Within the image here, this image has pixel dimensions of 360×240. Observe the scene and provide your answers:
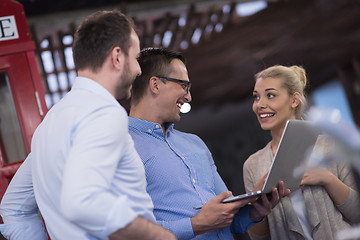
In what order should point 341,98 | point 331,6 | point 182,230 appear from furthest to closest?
point 341,98 → point 331,6 → point 182,230

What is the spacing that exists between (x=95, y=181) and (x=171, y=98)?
1012mm

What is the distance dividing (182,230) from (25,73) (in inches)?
53.5

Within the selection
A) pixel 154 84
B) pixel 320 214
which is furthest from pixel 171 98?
pixel 320 214

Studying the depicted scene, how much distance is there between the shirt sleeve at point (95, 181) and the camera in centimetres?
117

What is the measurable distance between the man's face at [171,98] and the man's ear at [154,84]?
16 millimetres

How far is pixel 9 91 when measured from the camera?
2.62 meters

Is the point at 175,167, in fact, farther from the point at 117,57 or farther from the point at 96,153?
the point at 96,153

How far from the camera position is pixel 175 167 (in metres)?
1.96

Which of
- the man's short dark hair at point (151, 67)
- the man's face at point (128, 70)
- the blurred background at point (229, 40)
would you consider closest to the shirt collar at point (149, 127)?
the man's short dark hair at point (151, 67)

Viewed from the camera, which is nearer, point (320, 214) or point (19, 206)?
point (19, 206)

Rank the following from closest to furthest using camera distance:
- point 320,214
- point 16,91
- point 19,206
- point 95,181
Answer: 1. point 95,181
2. point 19,206
3. point 320,214
4. point 16,91

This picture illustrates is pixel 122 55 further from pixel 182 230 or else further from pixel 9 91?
pixel 9 91

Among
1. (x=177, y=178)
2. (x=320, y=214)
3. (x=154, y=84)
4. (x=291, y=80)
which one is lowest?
(x=320, y=214)

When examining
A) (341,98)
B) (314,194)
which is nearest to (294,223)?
(314,194)
